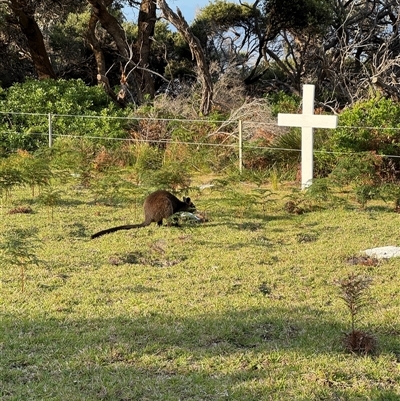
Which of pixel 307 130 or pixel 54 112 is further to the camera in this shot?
pixel 54 112

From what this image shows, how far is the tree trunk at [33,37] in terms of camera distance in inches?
725

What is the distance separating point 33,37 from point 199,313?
51.3 ft

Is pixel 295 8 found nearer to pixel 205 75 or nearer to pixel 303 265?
pixel 205 75

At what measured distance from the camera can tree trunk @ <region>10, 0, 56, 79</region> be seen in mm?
18414

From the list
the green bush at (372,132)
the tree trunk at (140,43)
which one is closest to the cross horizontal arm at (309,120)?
the green bush at (372,132)

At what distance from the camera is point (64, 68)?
79.0ft

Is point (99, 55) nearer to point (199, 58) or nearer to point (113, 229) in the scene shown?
point (199, 58)

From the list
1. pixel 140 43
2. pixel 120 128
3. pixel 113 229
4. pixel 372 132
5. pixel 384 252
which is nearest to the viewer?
pixel 384 252

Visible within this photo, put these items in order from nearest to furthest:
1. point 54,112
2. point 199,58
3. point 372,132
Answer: point 372,132 < point 54,112 < point 199,58

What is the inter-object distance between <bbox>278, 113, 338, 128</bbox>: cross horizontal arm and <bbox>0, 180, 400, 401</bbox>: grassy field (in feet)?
8.06

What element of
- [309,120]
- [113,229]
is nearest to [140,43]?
[309,120]

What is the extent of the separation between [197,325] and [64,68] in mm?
20454

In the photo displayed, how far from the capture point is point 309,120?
11.2m

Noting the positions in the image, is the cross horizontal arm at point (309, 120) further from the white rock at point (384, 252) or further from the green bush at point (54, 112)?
the green bush at point (54, 112)
